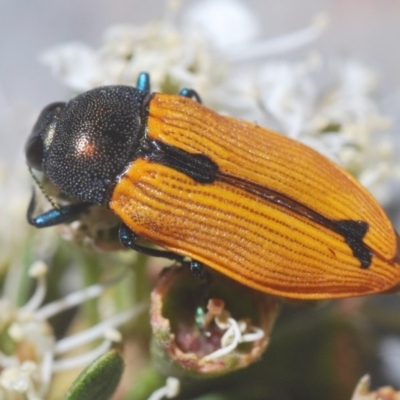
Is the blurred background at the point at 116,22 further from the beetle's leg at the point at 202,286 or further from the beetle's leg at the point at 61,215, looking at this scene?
the beetle's leg at the point at 202,286

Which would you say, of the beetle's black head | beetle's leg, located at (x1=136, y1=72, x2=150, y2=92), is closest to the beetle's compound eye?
the beetle's black head

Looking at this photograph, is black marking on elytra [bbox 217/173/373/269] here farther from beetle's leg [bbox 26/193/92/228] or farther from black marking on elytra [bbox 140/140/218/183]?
beetle's leg [bbox 26/193/92/228]

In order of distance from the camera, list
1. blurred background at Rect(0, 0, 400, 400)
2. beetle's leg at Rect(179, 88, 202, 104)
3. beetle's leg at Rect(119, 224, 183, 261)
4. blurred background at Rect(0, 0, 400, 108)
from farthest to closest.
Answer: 1. blurred background at Rect(0, 0, 400, 108)
2. blurred background at Rect(0, 0, 400, 400)
3. beetle's leg at Rect(179, 88, 202, 104)
4. beetle's leg at Rect(119, 224, 183, 261)

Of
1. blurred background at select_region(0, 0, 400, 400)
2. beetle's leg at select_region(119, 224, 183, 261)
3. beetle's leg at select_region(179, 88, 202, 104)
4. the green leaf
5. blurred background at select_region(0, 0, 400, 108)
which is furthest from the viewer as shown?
blurred background at select_region(0, 0, 400, 108)

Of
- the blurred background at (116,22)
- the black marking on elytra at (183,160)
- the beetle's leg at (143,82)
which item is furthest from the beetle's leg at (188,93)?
the blurred background at (116,22)

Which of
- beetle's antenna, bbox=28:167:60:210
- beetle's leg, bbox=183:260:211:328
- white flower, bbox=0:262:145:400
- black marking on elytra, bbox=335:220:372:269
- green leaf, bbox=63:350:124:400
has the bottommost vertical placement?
white flower, bbox=0:262:145:400

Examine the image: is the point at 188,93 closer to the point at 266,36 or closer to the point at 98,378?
the point at 98,378

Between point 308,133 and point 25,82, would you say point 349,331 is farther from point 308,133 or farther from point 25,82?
point 25,82
